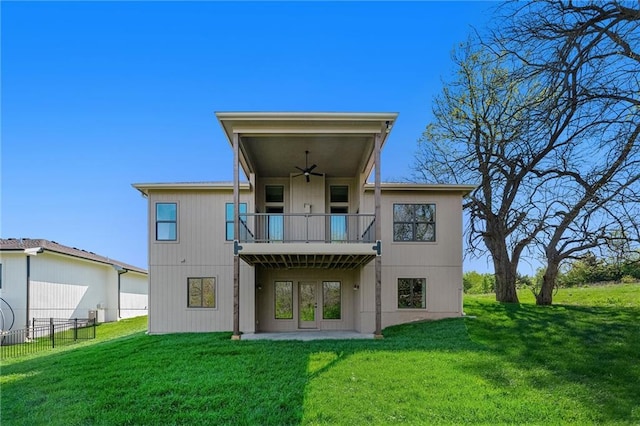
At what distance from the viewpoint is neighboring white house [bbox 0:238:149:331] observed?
54.7ft

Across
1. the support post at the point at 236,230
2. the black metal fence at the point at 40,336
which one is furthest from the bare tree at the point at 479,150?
the black metal fence at the point at 40,336

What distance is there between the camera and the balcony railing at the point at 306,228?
46.4 feet

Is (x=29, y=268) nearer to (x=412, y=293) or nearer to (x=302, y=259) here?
(x=302, y=259)

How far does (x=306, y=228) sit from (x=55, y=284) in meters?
12.7

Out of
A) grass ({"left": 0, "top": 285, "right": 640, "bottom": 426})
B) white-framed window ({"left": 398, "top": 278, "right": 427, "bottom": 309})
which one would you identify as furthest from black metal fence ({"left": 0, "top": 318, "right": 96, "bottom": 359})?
white-framed window ({"left": 398, "top": 278, "right": 427, "bottom": 309})

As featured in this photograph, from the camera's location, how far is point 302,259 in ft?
42.4

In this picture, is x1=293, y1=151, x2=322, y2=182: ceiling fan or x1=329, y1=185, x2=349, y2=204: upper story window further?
x1=329, y1=185, x2=349, y2=204: upper story window

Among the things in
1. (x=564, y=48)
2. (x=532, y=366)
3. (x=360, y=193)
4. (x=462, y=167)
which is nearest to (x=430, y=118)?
(x=462, y=167)

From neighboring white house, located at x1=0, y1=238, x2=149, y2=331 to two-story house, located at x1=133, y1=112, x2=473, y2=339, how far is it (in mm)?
6995

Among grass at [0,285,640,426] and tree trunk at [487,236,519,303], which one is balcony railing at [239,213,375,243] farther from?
tree trunk at [487,236,519,303]

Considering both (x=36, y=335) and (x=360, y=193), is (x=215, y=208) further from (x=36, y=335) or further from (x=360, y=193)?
(x=36, y=335)

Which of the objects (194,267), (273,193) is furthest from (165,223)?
(273,193)

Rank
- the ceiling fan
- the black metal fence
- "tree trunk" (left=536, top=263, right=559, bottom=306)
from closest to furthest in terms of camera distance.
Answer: the ceiling fan
the black metal fence
"tree trunk" (left=536, top=263, right=559, bottom=306)

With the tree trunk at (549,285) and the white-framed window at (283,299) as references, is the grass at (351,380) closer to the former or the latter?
the white-framed window at (283,299)
